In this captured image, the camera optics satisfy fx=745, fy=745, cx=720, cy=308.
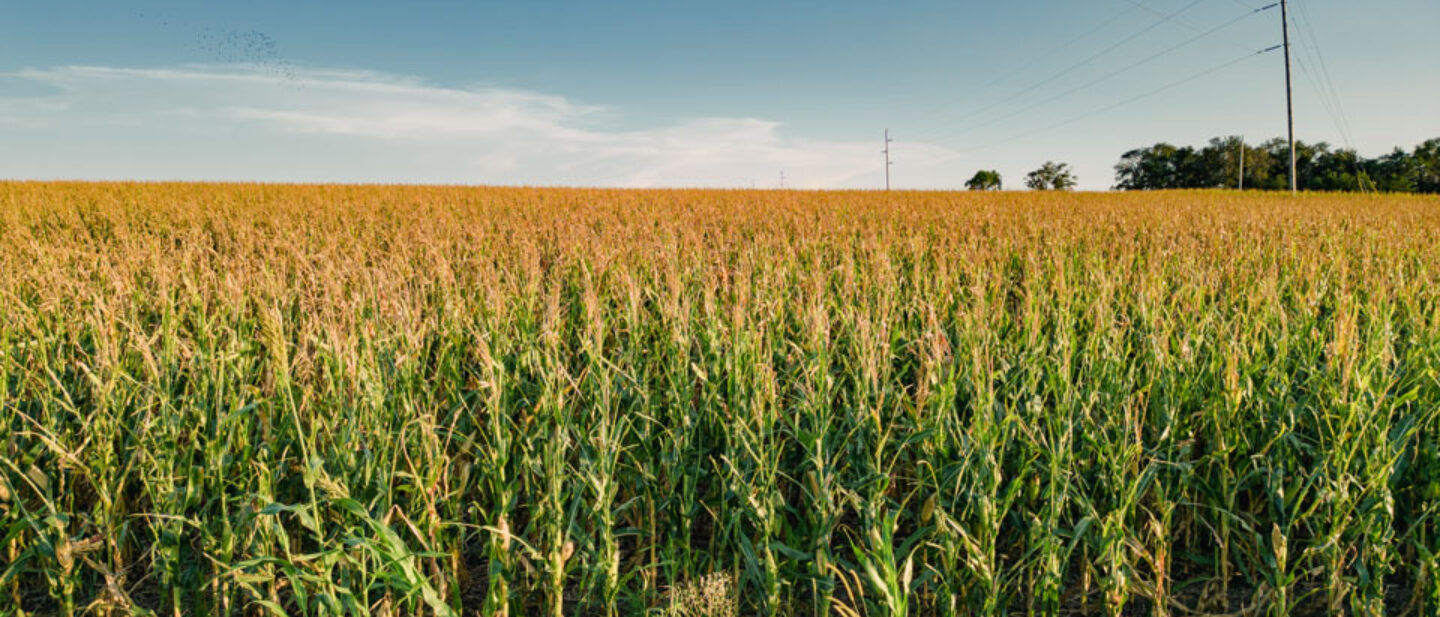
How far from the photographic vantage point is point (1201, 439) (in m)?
2.71

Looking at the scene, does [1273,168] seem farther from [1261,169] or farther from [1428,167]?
[1428,167]

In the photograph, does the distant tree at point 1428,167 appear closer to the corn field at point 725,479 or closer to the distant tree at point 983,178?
the distant tree at point 983,178

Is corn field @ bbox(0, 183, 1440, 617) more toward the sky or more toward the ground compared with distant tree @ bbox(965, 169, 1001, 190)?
more toward the ground

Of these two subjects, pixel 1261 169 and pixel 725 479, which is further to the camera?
Answer: pixel 1261 169

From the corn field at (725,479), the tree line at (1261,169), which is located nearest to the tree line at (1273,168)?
the tree line at (1261,169)

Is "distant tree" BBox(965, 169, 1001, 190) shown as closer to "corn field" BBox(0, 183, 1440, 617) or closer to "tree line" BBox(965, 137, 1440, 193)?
"tree line" BBox(965, 137, 1440, 193)

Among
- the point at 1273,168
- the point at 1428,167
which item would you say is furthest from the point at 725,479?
the point at 1273,168

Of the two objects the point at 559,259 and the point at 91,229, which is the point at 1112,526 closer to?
the point at 559,259

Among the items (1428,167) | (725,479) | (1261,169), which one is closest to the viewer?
(725,479)

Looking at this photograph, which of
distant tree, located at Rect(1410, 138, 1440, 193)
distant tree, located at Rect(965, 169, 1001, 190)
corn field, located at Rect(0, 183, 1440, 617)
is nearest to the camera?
Answer: corn field, located at Rect(0, 183, 1440, 617)

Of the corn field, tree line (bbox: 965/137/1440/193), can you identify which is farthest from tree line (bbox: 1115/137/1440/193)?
the corn field

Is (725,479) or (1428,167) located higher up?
(1428,167)

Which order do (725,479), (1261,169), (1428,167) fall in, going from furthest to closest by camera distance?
(1261,169) < (1428,167) < (725,479)

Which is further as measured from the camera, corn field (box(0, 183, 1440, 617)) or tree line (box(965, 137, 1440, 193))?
tree line (box(965, 137, 1440, 193))
